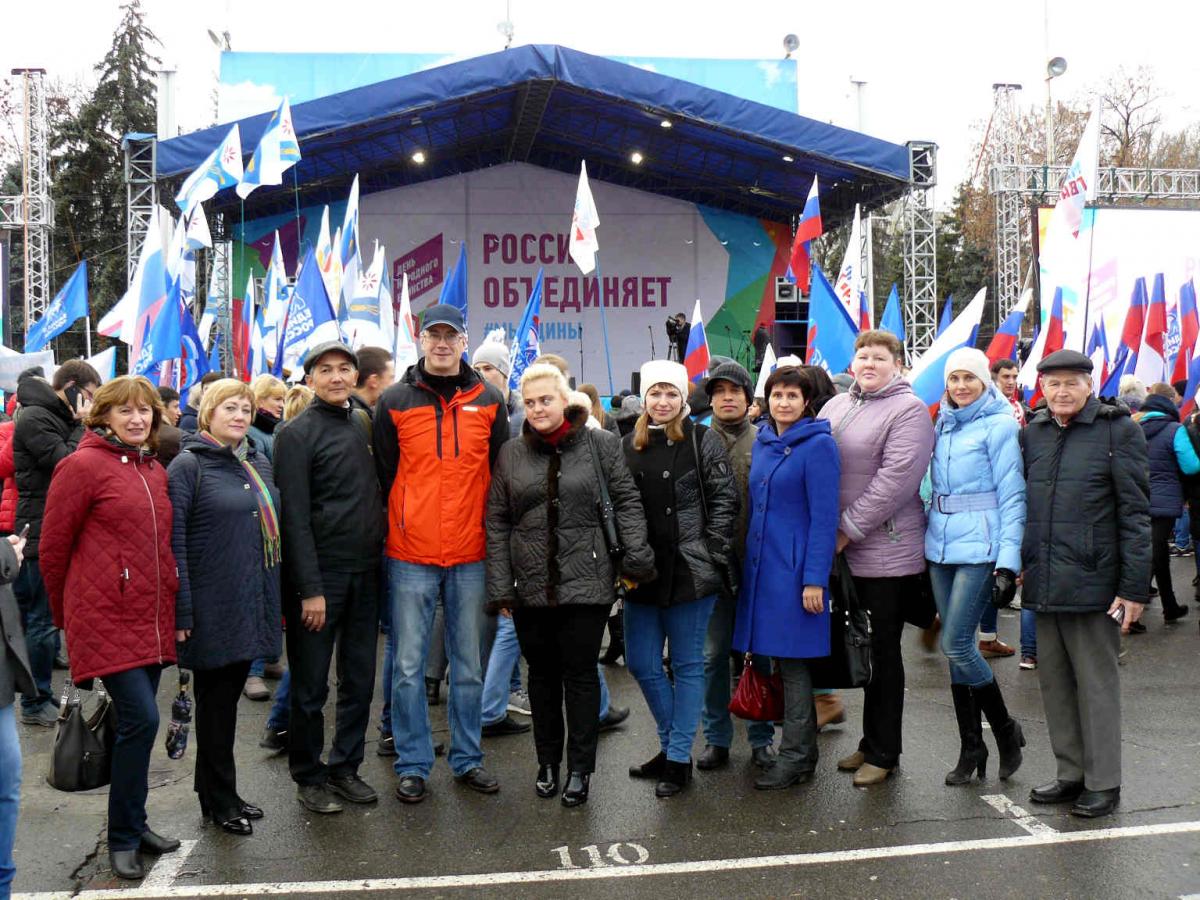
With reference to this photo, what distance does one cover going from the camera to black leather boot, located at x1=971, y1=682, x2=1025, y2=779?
4.72 metres

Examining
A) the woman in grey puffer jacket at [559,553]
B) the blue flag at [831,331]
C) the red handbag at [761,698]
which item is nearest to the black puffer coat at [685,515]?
the woman in grey puffer jacket at [559,553]

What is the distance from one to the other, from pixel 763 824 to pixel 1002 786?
42.5 inches

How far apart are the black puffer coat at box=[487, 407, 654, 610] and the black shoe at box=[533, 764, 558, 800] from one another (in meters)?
0.72

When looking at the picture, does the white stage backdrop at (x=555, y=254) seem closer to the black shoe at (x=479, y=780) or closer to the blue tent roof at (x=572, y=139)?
the blue tent roof at (x=572, y=139)

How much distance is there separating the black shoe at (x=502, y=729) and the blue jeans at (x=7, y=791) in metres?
2.52

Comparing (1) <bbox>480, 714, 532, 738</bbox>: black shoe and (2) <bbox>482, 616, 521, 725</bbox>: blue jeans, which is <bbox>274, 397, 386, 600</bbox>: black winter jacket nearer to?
(2) <bbox>482, 616, 521, 725</bbox>: blue jeans

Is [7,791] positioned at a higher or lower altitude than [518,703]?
higher

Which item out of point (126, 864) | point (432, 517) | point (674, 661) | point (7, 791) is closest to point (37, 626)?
point (126, 864)

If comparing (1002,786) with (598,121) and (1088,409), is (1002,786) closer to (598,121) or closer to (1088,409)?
(1088,409)

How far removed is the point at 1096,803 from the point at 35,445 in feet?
17.4

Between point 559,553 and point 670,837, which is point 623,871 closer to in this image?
point 670,837

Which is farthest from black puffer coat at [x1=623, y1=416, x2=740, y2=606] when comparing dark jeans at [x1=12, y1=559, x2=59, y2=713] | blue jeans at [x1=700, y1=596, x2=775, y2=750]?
dark jeans at [x1=12, y1=559, x2=59, y2=713]

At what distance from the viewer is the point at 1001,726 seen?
4742 millimetres

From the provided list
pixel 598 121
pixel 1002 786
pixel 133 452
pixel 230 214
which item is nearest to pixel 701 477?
pixel 1002 786
